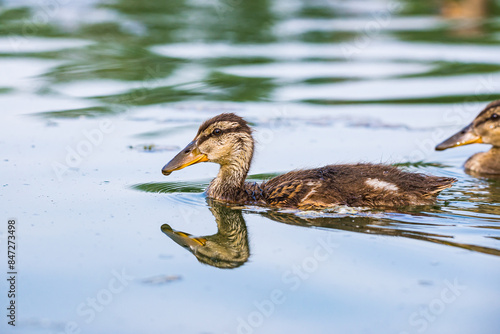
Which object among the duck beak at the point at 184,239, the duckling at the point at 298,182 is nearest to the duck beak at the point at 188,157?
the duckling at the point at 298,182

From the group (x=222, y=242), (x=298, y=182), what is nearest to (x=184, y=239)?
(x=222, y=242)

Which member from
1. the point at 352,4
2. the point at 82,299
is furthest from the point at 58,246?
the point at 352,4

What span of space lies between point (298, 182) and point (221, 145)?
0.84 metres

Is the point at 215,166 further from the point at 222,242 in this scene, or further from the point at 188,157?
the point at 222,242

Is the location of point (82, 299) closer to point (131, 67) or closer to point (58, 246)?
point (58, 246)

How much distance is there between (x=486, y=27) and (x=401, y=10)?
105 inches

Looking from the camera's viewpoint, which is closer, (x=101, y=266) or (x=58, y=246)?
(x=101, y=266)

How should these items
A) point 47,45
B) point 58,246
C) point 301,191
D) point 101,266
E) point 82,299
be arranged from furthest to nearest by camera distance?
point 47,45 → point 301,191 → point 58,246 → point 101,266 → point 82,299

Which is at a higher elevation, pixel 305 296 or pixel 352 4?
pixel 352 4

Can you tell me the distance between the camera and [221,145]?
23.8ft

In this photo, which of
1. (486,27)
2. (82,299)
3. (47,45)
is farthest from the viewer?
(486,27)

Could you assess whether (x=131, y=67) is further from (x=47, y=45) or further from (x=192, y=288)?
(x=192, y=288)

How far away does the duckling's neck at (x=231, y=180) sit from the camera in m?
7.11

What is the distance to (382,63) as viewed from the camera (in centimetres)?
1351
